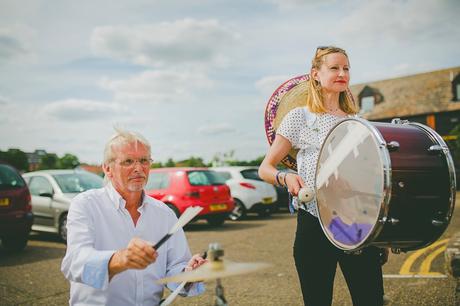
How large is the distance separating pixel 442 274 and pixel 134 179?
16.1ft

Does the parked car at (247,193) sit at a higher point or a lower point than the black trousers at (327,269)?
lower

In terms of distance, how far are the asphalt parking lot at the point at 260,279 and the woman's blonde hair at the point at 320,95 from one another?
8.63 feet

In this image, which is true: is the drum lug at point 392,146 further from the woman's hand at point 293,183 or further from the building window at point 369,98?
the building window at point 369,98

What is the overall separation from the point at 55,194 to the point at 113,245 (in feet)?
25.3

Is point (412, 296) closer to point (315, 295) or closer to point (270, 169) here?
point (315, 295)

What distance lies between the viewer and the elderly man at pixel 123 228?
81.7 inches

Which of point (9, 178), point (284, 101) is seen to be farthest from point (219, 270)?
point (9, 178)

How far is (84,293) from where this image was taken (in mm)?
2096

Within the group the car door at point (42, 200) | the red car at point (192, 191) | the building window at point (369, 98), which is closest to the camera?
the car door at point (42, 200)

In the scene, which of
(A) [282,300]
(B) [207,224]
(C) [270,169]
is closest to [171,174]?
(B) [207,224]

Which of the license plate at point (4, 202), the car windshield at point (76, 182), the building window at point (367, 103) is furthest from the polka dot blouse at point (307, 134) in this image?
the building window at point (367, 103)

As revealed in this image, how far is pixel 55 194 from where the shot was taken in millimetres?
9203

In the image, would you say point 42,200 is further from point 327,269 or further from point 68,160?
point 68,160

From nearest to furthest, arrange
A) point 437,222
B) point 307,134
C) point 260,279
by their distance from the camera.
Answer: point 437,222
point 307,134
point 260,279
